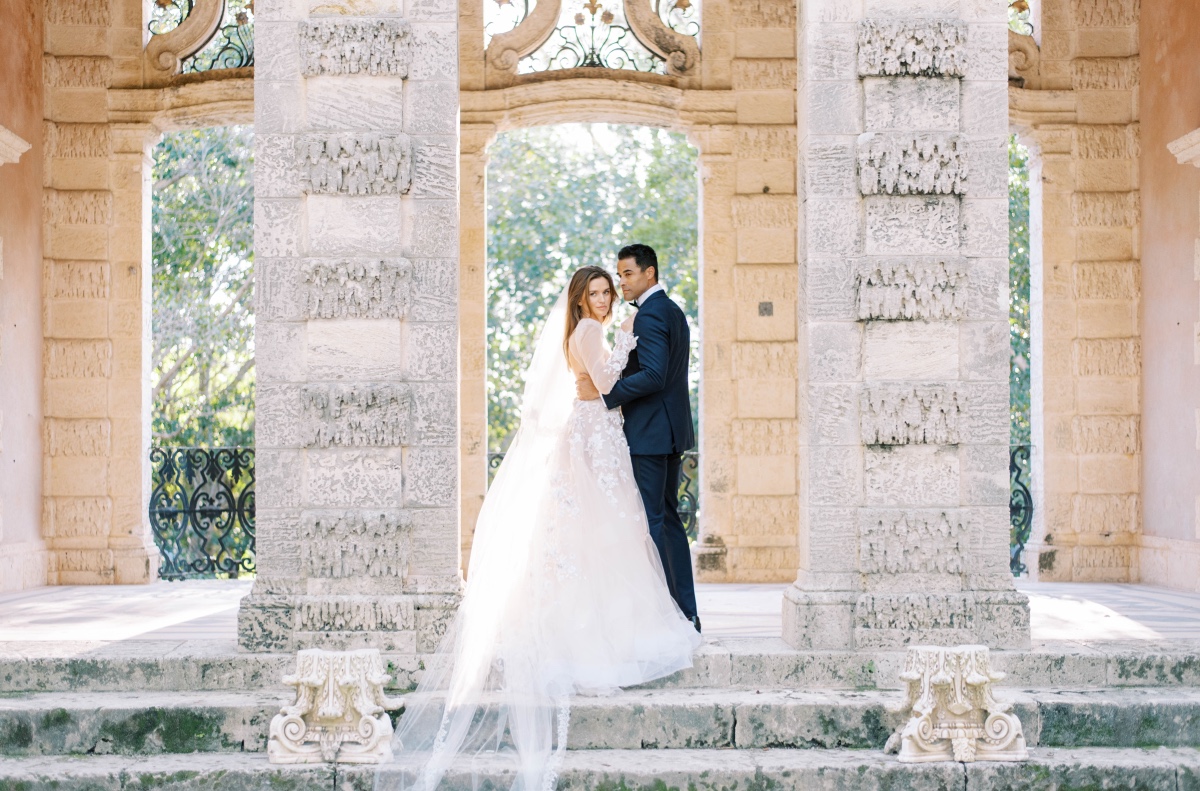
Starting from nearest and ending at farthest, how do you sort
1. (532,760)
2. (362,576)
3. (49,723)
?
(532,760) < (49,723) < (362,576)

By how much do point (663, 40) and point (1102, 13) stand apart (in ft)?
11.4

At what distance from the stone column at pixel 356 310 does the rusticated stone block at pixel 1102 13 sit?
19.4 ft

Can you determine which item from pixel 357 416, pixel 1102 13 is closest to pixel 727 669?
pixel 357 416

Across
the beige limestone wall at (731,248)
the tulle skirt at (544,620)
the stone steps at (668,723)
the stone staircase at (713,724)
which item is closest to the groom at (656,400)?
the tulle skirt at (544,620)

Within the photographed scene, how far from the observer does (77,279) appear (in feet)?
30.2

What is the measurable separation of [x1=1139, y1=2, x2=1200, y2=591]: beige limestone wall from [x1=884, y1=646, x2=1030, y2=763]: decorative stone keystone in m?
3.97

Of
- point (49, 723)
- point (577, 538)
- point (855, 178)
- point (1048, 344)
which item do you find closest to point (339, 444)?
point (577, 538)

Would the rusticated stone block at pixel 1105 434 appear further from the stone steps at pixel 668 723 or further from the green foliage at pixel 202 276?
the green foliage at pixel 202 276

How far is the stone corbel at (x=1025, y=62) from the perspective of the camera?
30.7ft

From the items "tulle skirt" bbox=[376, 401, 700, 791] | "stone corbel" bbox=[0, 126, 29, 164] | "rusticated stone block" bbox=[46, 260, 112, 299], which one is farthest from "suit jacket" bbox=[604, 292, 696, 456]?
"rusticated stone block" bbox=[46, 260, 112, 299]

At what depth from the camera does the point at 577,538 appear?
18.3ft

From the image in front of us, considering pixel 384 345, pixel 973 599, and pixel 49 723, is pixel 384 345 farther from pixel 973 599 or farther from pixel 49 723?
pixel 973 599

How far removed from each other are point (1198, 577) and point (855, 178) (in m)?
4.41

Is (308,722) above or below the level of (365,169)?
below
